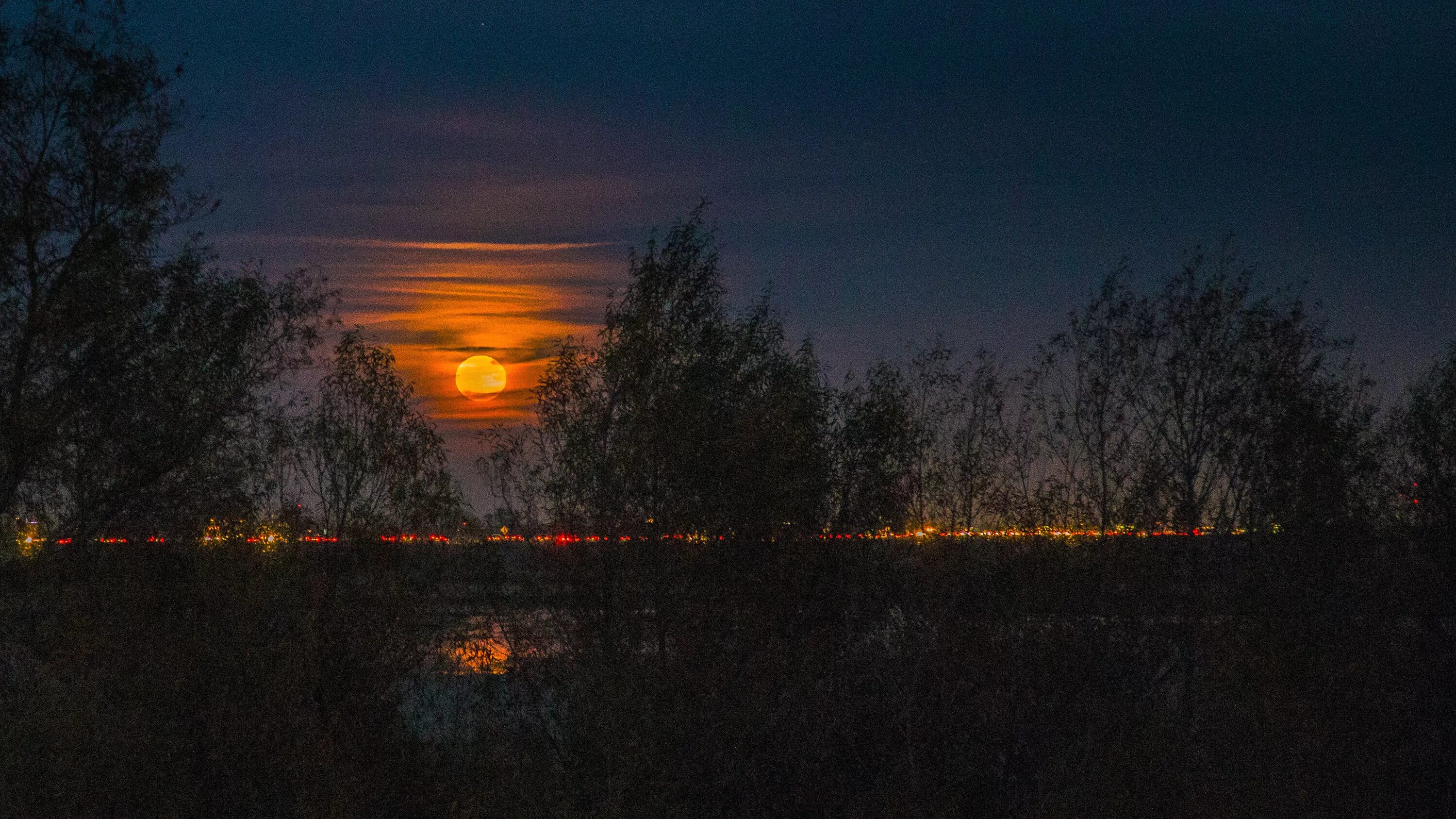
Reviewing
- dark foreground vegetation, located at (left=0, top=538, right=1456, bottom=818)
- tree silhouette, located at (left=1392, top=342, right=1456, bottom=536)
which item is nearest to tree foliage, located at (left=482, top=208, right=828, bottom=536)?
dark foreground vegetation, located at (left=0, top=538, right=1456, bottom=818)

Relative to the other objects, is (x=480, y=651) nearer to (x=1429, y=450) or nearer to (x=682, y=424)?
(x=682, y=424)

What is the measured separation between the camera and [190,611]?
58.2 feet

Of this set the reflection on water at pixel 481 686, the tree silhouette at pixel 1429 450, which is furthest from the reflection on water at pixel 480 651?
the tree silhouette at pixel 1429 450

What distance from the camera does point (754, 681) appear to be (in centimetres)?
1636

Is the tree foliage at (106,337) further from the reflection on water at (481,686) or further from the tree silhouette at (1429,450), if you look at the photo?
the tree silhouette at (1429,450)

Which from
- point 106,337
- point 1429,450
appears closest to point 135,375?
point 106,337

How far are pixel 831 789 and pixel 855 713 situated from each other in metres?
0.92

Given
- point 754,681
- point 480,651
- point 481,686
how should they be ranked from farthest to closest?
1. point 480,651
2. point 481,686
3. point 754,681

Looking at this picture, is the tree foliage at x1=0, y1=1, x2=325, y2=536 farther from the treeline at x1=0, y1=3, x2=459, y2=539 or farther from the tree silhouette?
the tree silhouette

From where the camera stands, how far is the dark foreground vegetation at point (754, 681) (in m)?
16.0

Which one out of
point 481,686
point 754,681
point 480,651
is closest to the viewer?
point 754,681

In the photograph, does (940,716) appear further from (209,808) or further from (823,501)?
(209,808)

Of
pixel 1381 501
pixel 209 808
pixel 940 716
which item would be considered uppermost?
pixel 1381 501

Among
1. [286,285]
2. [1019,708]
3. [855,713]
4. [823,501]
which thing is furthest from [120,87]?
[1019,708]
